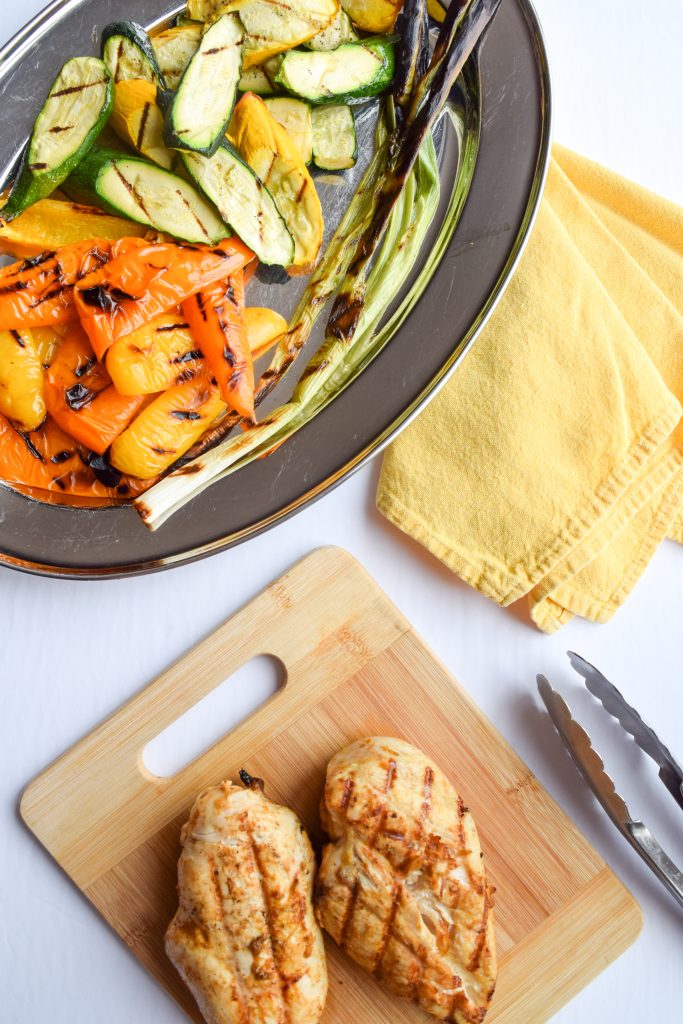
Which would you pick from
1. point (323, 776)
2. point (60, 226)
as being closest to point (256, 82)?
point (60, 226)

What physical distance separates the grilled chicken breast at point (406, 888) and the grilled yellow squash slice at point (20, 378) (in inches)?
39.8

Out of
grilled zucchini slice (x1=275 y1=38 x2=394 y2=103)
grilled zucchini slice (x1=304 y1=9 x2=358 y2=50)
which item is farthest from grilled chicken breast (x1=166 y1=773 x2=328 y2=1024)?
grilled zucchini slice (x1=304 y1=9 x2=358 y2=50)

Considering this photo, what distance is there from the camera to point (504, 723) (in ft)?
6.72

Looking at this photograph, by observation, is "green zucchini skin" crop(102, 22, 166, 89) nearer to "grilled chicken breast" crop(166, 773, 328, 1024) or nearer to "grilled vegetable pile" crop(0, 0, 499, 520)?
"grilled vegetable pile" crop(0, 0, 499, 520)

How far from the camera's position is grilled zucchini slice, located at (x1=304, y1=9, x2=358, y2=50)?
5.62 ft

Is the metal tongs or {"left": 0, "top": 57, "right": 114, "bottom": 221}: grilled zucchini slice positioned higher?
{"left": 0, "top": 57, "right": 114, "bottom": 221}: grilled zucchini slice

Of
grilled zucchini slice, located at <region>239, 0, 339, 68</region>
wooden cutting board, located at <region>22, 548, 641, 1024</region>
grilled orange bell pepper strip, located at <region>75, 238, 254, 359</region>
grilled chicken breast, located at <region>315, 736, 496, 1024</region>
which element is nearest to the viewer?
grilled orange bell pepper strip, located at <region>75, 238, 254, 359</region>

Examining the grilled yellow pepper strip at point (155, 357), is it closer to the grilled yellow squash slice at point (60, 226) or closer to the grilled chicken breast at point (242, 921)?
Answer: the grilled yellow squash slice at point (60, 226)

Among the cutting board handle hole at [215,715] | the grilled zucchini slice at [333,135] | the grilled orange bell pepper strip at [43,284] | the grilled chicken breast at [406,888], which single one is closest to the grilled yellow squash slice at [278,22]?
the grilled zucchini slice at [333,135]

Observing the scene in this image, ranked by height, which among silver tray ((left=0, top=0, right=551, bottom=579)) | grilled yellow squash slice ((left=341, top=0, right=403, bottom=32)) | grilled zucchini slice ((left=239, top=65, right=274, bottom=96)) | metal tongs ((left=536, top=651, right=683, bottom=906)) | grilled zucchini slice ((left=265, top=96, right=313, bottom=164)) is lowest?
metal tongs ((left=536, top=651, right=683, bottom=906))

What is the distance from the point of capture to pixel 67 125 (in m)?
1.62

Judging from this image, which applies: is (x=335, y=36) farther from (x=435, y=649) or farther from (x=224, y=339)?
(x=435, y=649)

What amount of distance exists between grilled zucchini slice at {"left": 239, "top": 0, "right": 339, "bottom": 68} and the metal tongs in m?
1.52

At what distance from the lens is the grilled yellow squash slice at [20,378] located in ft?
5.21
